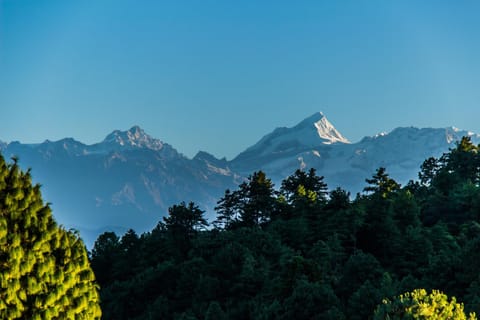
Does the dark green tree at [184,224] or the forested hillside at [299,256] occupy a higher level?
the dark green tree at [184,224]

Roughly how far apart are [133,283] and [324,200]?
1134 inches

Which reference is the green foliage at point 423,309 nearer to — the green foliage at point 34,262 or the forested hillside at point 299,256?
the forested hillside at point 299,256

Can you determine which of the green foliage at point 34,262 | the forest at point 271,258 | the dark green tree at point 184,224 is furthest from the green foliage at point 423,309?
the dark green tree at point 184,224

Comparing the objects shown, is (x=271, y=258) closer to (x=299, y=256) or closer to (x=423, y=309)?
(x=299, y=256)

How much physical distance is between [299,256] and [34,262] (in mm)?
32068

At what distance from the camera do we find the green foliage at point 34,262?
17922mm

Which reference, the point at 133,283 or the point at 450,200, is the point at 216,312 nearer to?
the point at 133,283

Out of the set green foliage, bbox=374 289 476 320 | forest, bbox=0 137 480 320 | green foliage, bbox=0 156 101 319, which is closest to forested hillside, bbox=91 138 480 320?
forest, bbox=0 137 480 320

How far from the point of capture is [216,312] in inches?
1895

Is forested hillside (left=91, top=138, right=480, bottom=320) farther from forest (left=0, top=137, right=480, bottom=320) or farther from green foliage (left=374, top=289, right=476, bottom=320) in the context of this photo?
green foliage (left=374, top=289, right=476, bottom=320)

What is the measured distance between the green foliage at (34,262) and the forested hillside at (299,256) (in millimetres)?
21365

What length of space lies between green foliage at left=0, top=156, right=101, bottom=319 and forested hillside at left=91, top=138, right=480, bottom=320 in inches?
841

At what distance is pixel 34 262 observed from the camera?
60.6ft

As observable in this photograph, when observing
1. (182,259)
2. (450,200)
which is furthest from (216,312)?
(450,200)
